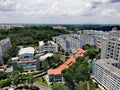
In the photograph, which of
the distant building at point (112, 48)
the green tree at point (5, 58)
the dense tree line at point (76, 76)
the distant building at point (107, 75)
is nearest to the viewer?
the distant building at point (107, 75)

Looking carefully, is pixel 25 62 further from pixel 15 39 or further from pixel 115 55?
pixel 15 39

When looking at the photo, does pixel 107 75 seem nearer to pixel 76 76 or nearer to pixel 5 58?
pixel 76 76

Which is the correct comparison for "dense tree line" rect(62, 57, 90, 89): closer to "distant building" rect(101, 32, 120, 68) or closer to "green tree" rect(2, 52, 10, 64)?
"distant building" rect(101, 32, 120, 68)

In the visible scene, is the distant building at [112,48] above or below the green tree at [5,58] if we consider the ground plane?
above

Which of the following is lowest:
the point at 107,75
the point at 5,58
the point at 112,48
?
the point at 5,58

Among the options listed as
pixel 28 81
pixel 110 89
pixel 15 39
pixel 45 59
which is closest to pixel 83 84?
pixel 110 89

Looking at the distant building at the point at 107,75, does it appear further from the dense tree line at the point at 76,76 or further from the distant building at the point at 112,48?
the distant building at the point at 112,48

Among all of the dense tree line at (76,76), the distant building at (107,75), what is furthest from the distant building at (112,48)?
the dense tree line at (76,76)

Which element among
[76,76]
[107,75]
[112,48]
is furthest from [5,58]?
[107,75]

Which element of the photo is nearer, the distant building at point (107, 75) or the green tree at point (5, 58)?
the distant building at point (107, 75)
